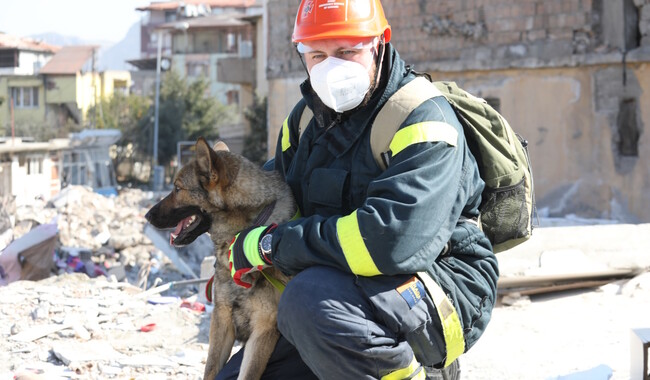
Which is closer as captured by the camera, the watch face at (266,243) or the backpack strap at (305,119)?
the watch face at (266,243)

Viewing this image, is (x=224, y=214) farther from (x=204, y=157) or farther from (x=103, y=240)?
(x=103, y=240)

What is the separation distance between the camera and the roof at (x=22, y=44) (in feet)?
185

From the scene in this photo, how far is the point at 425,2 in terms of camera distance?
14.3 metres

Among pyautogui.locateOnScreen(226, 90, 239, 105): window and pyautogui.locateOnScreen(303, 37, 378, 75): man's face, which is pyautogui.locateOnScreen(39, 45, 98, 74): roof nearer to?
pyautogui.locateOnScreen(226, 90, 239, 105): window

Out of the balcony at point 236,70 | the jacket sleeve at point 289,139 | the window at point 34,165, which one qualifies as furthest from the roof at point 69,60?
the jacket sleeve at point 289,139

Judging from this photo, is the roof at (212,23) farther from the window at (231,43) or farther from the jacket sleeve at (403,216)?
the jacket sleeve at (403,216)

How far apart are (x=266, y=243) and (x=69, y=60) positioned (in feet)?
185

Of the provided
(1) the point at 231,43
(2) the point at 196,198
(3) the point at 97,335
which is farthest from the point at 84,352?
(1) the point at 231,43

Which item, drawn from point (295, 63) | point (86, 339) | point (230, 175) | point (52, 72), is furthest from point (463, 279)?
point (52, 72)

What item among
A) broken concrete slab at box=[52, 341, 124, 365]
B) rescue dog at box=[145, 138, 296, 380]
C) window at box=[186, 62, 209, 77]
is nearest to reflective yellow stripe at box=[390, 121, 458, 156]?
rescue dog at box=[145, 138, 296, 380]

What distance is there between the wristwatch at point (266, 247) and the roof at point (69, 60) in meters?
54.5

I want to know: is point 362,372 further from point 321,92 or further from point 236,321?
point 321,92

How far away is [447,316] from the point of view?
A: 2.94 m

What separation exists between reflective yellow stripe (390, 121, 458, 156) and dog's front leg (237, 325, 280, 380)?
36.6 inches
